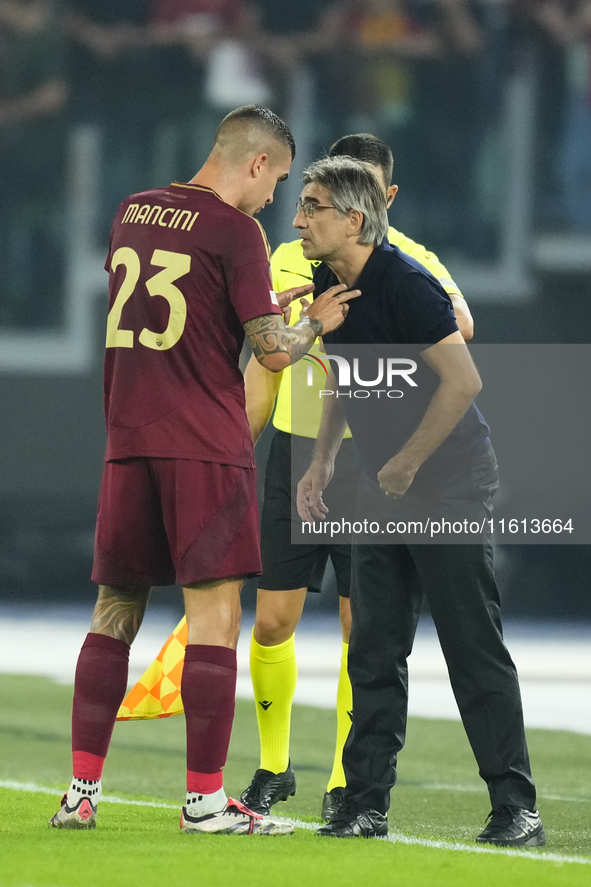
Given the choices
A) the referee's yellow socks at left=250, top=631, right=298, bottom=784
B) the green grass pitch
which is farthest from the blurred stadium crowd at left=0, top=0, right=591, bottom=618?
the referee's yellow socks at left=250, top=631, right=298, bottom=784

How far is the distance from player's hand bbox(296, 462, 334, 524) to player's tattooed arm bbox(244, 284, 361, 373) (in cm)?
62

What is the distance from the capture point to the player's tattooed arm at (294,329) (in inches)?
139

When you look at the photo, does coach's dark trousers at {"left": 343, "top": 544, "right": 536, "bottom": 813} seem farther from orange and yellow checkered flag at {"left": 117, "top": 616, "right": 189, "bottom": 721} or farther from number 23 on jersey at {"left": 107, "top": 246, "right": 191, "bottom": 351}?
number 23 on jersey at {"left": 107, "top": 246, "right": 191, "bottom": 351}

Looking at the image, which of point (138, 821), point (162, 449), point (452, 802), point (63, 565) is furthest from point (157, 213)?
point (63, 565)

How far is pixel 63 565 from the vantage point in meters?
11.3

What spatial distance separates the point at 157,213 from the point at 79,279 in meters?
8.16

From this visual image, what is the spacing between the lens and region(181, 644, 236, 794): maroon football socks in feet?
11.3

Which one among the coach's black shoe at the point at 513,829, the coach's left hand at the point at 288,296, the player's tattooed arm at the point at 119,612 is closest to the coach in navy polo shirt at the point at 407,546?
the coach's black shoe at the point at 513,829

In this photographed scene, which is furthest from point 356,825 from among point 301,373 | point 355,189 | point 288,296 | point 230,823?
point 355,189

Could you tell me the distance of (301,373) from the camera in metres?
4.59

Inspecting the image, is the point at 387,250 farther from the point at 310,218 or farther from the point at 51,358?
the point at 51,358

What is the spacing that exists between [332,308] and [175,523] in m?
0.71

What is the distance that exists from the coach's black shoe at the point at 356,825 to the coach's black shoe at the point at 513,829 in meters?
0.28

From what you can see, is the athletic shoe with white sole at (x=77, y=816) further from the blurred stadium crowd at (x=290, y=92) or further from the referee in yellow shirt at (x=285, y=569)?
the blurred stadium crowd at (x=290, y=92)
